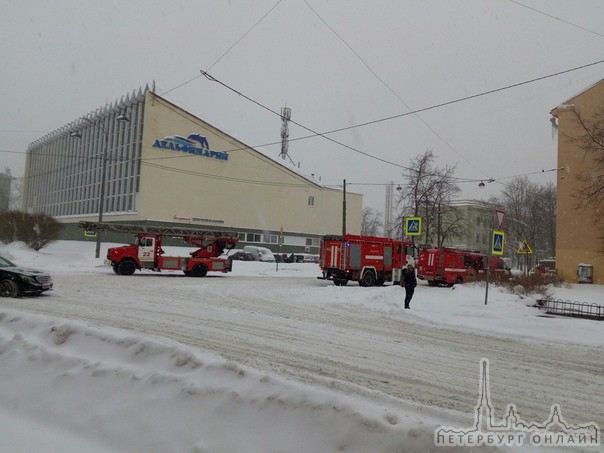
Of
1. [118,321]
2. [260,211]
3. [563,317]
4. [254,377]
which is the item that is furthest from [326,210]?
[254,377]

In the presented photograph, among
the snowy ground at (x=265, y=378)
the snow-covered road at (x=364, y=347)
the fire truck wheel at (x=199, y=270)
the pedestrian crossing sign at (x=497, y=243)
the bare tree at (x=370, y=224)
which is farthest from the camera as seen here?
the bare tree at (x=370, y=224)

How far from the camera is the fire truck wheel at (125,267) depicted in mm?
26923

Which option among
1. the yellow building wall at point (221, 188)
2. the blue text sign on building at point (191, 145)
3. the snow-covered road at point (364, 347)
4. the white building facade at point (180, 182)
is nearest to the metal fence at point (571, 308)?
the snow-covered road at point (364, 347)

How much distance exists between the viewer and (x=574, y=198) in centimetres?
3027

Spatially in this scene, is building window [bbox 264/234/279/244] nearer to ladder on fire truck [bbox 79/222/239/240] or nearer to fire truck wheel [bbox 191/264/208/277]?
ladder on fire truck [bbox 79/222/239/240]

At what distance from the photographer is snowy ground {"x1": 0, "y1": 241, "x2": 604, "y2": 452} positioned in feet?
14.0

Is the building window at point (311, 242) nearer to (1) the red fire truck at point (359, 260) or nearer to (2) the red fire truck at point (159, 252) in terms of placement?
(2) the red fire truck at point (159, 252)

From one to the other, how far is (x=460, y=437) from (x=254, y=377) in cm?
211

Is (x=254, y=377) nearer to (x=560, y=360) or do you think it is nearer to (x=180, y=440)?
(x=180, y=440)

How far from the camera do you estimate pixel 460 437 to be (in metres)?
3.87

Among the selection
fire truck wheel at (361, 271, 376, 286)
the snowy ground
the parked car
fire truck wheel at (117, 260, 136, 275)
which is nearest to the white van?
the parked car

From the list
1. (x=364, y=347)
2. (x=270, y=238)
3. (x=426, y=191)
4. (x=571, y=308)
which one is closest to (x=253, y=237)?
(x=270, y=238)

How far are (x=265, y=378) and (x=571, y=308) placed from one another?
44.9ft

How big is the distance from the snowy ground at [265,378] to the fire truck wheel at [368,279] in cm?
1257
